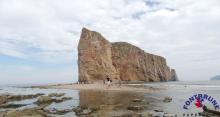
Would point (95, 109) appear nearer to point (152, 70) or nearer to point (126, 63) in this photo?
point (126, 63)

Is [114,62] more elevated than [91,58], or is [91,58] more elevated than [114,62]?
[114,62]

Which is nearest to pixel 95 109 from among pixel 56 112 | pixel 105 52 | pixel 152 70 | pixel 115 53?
pixel 56 112

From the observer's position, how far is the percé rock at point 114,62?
93.5 meters

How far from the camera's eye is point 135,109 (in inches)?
1064

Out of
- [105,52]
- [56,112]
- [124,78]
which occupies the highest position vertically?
[105,52]

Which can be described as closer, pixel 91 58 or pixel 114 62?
pixel 91 58

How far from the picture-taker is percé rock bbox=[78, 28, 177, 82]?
93.5 metres

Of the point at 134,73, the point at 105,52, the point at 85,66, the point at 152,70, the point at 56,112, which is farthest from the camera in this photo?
the point at 152,70

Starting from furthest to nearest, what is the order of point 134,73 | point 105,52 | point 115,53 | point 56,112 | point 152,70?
point 152,70, point 134,73, point 115,53, point 105,52, point 56,112

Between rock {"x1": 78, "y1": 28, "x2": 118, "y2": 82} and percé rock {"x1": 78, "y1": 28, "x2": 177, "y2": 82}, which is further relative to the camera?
percé rock {"x1": 78, "y1": 28, "x2": 177, "y2": 82}

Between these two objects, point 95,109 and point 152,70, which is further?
point 152,70

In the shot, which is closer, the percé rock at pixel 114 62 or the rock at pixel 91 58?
the rock at pixel 91 58

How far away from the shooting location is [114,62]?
391 ft

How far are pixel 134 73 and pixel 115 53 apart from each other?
14919 mm
